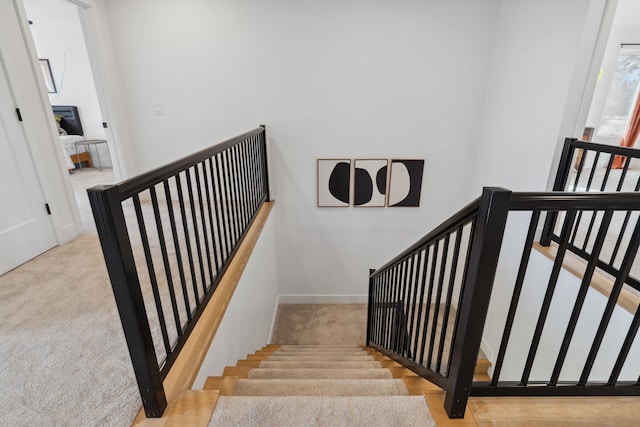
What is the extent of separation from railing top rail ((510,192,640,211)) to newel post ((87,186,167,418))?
1.10 m

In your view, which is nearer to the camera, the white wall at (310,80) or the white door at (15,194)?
the white door at (15,194)

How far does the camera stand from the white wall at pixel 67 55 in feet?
16.8

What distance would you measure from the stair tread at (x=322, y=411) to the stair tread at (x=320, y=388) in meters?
0.25

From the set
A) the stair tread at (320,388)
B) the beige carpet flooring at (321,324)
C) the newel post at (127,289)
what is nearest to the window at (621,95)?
the beige carpet flooring at (321,324)

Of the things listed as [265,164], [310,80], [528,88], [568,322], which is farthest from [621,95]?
[265,164]

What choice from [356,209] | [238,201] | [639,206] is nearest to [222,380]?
[238,201]

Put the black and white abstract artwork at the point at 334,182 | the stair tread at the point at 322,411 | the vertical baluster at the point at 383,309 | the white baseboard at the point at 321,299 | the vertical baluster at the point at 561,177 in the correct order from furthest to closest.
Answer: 1. the white baseboard at the point at 321,299
2. the black and white abstract artwork at the point at 334,182
3. the vertical baluster at the point at 383,309
4. the vertical baluster at the point at 561,177
5. the stair tread at the point at 322,411

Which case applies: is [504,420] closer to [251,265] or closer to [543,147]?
[251,265]

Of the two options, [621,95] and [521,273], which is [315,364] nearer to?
[521,273]

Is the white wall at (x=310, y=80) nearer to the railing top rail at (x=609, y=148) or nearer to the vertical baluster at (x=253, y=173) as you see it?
the vertical baluster at (x=253, y=173)

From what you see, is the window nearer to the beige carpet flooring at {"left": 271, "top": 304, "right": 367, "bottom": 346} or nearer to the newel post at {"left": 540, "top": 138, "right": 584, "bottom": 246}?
the newel post at {"left": 540, "top": 138, "right": 584, "bottom": 246}

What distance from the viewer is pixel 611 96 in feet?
17.4

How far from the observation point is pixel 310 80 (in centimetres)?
345

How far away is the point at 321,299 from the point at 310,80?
2.87 m
